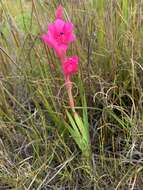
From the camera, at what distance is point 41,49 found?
1.66 m

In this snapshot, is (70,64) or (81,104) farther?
(81,104)

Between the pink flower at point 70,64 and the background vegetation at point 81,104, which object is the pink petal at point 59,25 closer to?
the pink flower at point 70,64

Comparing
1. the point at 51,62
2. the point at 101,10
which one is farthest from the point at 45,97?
the point at 101,10

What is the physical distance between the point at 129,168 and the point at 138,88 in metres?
0.26

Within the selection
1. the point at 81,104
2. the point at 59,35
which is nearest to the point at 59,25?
the point at 59,35

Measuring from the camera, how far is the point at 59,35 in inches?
47.4

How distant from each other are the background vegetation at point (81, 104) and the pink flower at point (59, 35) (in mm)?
161

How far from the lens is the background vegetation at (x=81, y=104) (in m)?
1.31

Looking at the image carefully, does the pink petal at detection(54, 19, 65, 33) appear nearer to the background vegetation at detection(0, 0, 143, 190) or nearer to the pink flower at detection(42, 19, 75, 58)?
the pink flower at detection(42, 19, 75, 58)

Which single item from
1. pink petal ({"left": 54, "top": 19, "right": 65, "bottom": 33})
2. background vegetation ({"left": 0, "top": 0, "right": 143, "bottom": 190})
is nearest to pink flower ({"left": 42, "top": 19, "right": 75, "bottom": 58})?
pink petal ({"left": 54, "top": 19, "right": 65, "bottom": 33})

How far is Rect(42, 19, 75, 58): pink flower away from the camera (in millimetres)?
1195

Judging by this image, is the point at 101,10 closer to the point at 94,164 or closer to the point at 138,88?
the point at 138,88

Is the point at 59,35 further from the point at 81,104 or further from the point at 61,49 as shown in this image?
the point at 81,104

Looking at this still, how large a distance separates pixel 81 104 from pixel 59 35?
32 centimetres
